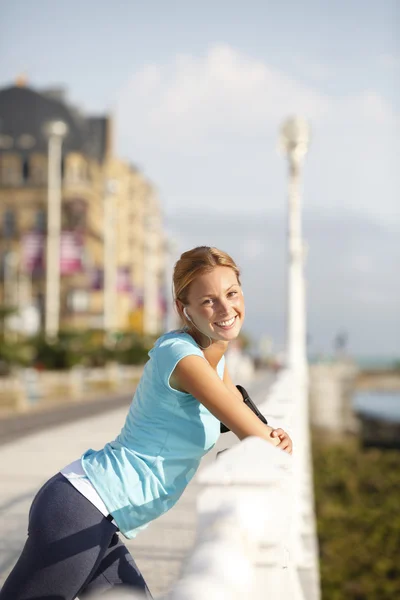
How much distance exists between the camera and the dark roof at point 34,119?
3004 inches

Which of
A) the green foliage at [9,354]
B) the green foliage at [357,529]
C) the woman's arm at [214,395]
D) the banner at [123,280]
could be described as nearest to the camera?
the woman's arm at [214,395]

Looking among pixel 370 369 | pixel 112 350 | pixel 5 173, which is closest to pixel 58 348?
pixel 112 350

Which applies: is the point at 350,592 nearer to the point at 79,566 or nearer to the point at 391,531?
the point at 391,531

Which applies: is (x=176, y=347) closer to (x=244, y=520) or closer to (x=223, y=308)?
(x=223, y=308)

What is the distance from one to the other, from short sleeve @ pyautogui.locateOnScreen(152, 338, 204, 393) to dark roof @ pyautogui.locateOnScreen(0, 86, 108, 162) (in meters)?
74.2

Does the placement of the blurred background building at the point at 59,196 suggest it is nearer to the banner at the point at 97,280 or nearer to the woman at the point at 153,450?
the banner at the point at 97,280

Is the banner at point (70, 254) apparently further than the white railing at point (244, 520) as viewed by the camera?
Yes

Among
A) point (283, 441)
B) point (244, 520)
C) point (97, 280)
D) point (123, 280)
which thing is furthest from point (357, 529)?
point (244, 520)

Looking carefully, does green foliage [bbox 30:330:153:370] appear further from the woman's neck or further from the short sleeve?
the short sleeve

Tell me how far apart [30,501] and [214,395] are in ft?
17.6

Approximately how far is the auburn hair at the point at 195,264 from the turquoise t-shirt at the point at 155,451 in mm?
172

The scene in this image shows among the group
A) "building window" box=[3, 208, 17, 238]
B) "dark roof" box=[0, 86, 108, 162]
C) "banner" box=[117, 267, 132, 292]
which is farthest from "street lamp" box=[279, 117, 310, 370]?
"building window" box=[3, 208, 17, 238]

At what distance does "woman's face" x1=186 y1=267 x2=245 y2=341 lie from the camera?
2877mm

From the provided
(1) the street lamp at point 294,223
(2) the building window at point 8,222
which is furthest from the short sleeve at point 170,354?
(2) the building window at point 8,222
